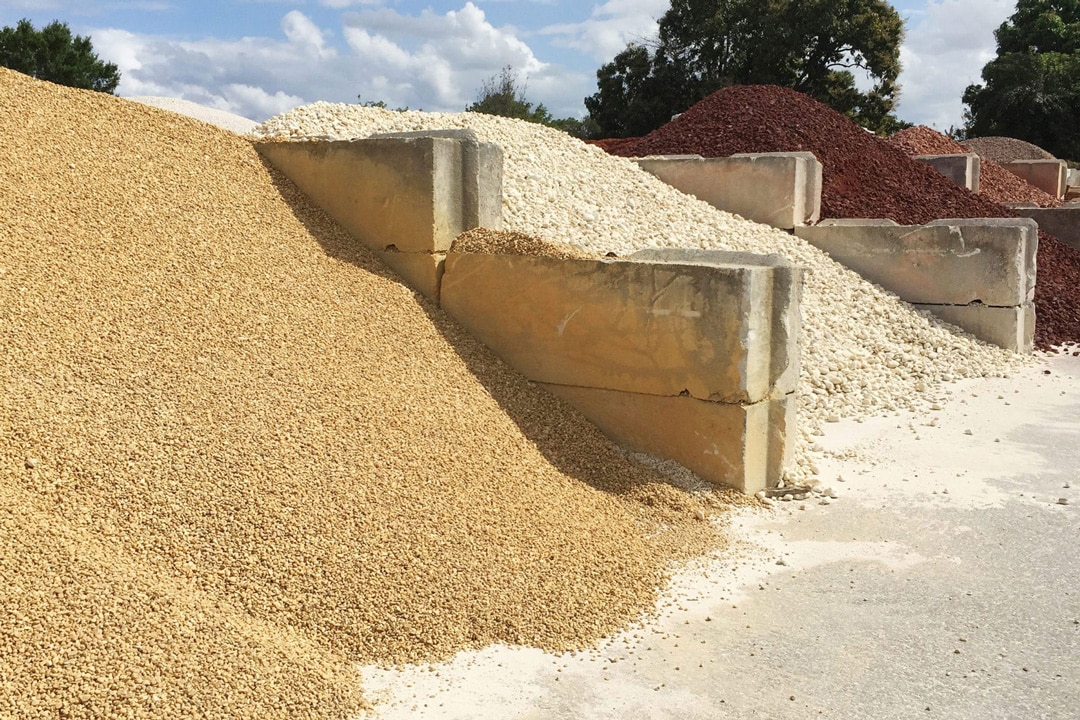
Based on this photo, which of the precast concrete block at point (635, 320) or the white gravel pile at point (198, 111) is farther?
the white gravel pile at point (198, 111)

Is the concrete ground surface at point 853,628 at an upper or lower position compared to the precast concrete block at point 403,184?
lower

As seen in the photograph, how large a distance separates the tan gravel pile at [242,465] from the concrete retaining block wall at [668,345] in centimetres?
23

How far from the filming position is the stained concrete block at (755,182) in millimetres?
10164

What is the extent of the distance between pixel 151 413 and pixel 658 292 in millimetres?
2642

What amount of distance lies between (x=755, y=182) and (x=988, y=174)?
1059 cm

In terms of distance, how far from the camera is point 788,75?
27469mm

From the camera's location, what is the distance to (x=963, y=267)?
9.55 metres

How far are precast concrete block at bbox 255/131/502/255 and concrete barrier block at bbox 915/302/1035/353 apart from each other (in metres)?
5.40

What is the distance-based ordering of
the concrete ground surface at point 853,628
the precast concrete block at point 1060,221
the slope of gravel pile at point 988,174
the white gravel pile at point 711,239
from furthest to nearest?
the slope of gravel pile at point 988,174
the precast concrete block at point 1060,221
the white gravel pile at point 711,239
the concrete ground surface at point 853,628

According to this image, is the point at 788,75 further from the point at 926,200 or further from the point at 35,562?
the point at 35,562

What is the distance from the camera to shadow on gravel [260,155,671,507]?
17.1ft

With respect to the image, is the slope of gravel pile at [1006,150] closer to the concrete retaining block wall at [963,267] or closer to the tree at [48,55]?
the concrete retaining block wall at [963,267]

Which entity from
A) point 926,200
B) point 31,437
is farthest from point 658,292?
point 926,200

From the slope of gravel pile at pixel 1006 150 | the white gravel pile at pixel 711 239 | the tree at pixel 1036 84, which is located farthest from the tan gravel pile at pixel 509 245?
the tree at pixel 1036 84
